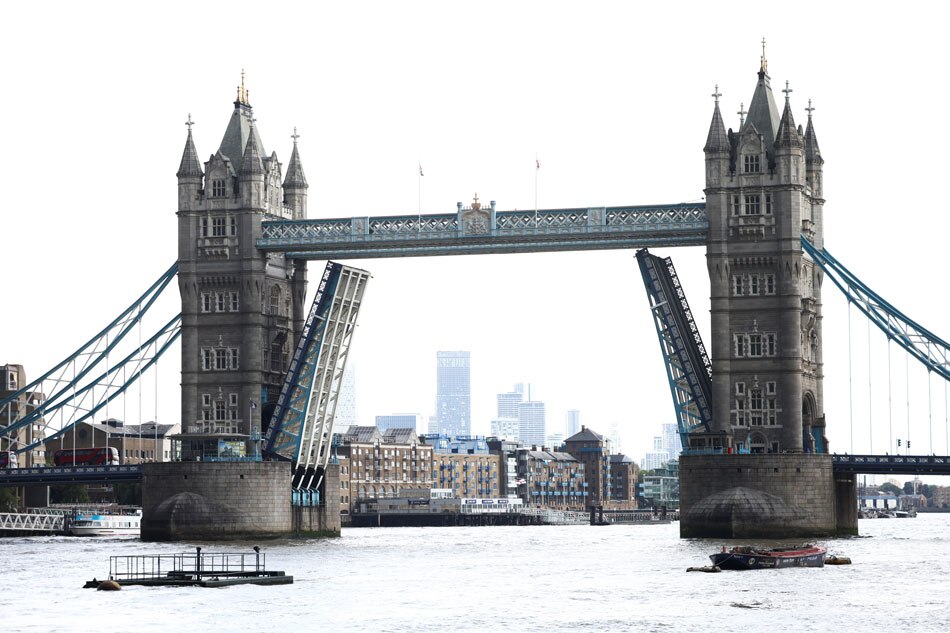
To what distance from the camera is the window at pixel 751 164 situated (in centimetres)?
12406

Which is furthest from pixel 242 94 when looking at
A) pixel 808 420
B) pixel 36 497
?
pixel 36 497

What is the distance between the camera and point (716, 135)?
411 feet

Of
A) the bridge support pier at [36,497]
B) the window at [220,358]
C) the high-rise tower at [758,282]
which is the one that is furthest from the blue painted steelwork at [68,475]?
the bridge support pier at [36,497]

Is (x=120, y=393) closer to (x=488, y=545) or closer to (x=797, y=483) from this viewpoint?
(x=488, y=545)

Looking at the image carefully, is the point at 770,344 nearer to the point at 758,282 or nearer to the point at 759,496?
the point at 758,282

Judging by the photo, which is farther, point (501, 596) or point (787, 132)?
point (787, 132)

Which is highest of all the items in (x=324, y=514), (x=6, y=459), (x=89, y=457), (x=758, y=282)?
(x=758, y=282)

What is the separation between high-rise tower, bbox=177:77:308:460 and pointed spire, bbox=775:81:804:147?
115ft

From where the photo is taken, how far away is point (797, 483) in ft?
391

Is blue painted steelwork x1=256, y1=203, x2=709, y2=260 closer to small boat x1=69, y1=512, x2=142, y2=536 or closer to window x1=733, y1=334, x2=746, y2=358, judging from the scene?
window x1=733, y1=334, x2=746, y2=358

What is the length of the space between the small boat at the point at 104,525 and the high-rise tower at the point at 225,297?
1246 inches

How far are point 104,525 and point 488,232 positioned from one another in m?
58.3

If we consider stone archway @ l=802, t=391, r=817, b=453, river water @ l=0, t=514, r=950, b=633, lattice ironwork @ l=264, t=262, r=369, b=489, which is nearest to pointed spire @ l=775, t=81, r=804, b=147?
stone archway @ l=802, t=391, r=817, b=453

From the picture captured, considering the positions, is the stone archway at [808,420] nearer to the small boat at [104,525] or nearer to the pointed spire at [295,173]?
the pointed spire at [295,173]
